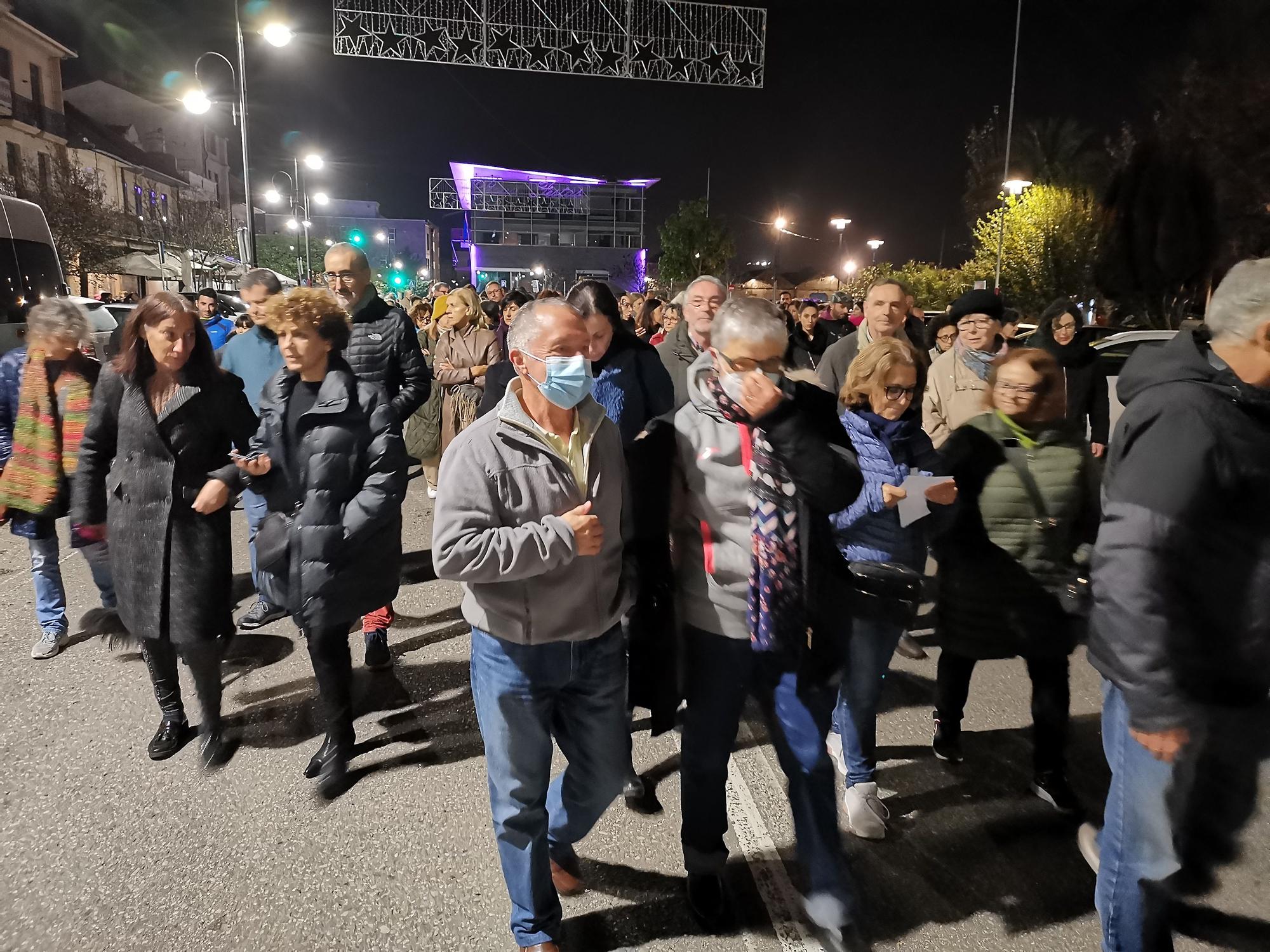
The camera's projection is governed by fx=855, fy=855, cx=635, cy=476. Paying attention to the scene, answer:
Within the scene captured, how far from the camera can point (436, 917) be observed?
2.92 m

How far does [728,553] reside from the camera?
8.89 ft

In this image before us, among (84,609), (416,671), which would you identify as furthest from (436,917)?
(84,609)

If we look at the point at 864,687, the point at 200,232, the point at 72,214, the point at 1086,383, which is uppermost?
the point at 200,232

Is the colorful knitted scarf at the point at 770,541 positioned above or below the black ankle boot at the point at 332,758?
above

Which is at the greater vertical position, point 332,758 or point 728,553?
point 728,553

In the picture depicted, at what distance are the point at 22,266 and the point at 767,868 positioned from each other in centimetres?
1344

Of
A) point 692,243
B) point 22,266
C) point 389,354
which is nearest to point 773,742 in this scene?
point 389,354

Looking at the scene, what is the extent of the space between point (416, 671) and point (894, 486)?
9.92 ft

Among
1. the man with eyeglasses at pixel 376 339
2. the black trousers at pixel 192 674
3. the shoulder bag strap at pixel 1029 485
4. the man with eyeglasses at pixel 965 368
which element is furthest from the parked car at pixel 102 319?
the shoulder bag strap at pixel 1029 485

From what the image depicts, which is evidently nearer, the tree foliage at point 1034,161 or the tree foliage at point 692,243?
the tree foliage at point 1034,161

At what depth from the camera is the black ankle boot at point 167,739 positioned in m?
4.01

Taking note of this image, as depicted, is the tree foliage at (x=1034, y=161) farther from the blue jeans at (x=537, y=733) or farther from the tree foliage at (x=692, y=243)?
the blue jeans at (x=537, y=733)

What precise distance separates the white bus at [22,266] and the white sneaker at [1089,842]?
1191 centimetres

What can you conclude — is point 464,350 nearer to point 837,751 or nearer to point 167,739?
point 167,739
